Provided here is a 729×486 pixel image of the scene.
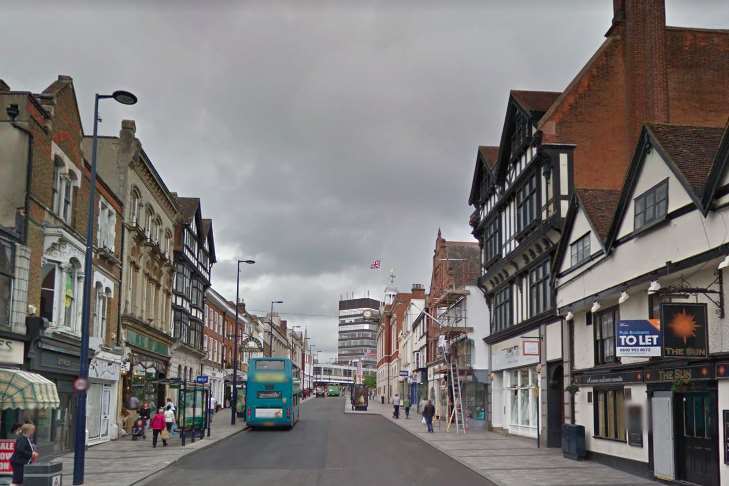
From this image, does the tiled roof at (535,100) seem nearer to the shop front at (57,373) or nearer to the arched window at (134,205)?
the arched window at (134,205)

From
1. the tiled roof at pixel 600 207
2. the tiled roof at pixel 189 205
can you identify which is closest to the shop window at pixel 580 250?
the tiled roof at pixel 600 207

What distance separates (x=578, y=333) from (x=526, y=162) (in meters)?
9.23

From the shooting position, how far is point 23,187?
22250 mm

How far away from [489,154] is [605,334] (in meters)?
19.8

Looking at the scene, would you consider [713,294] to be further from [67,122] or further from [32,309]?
[67,122]

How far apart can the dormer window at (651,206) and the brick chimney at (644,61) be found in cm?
1007

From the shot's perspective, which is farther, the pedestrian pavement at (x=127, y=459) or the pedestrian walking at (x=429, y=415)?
the pedestrian walking at (x=429, y=415)

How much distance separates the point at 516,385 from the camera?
1439 inches

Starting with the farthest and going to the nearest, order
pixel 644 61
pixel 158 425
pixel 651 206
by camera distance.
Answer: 1. pixel 644 61
2. pixel 158 425
3. pixel 651 206

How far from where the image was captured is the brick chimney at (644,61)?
2962 centimetres

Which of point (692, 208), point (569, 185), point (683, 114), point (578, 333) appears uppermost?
point (683, 114)

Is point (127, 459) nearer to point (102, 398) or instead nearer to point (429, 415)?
point (102, 398)

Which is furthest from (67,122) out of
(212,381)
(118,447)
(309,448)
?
(212,381)

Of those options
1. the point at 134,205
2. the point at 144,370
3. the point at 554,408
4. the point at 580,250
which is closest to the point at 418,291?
the point at 144,370
